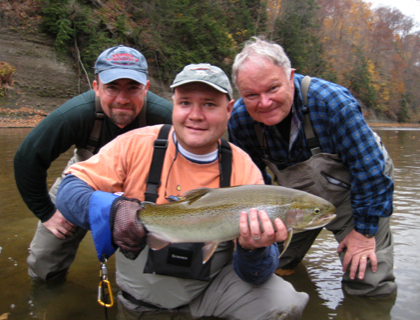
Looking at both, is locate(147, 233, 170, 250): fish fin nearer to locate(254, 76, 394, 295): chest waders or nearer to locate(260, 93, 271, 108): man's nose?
locate(260, 93, 271, 108): man's nose

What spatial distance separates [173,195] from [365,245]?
1.93m

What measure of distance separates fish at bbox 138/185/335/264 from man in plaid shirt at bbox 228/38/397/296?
1149mm

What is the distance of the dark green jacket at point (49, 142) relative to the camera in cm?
322

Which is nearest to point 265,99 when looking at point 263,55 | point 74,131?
point 263,55

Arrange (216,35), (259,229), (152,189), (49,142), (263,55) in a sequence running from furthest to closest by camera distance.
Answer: (216,35)
(49,142)
(263,55)
(152,189)
(259,229)

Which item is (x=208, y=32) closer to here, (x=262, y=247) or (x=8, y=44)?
(x=8, y=44)

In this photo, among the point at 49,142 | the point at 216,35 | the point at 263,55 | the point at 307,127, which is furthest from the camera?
the point at 216,35

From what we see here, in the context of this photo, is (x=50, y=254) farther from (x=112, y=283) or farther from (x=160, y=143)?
(x=160, y=143)

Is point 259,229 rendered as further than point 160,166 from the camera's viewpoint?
No

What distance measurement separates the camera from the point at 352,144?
10.4 ft

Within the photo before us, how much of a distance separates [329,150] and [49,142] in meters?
2.59

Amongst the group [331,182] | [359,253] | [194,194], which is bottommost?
[359,253]

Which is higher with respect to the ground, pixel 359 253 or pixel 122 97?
pixel 122 97

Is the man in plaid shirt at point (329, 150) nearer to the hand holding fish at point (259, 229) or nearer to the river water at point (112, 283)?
the river water at point (112, 283)
